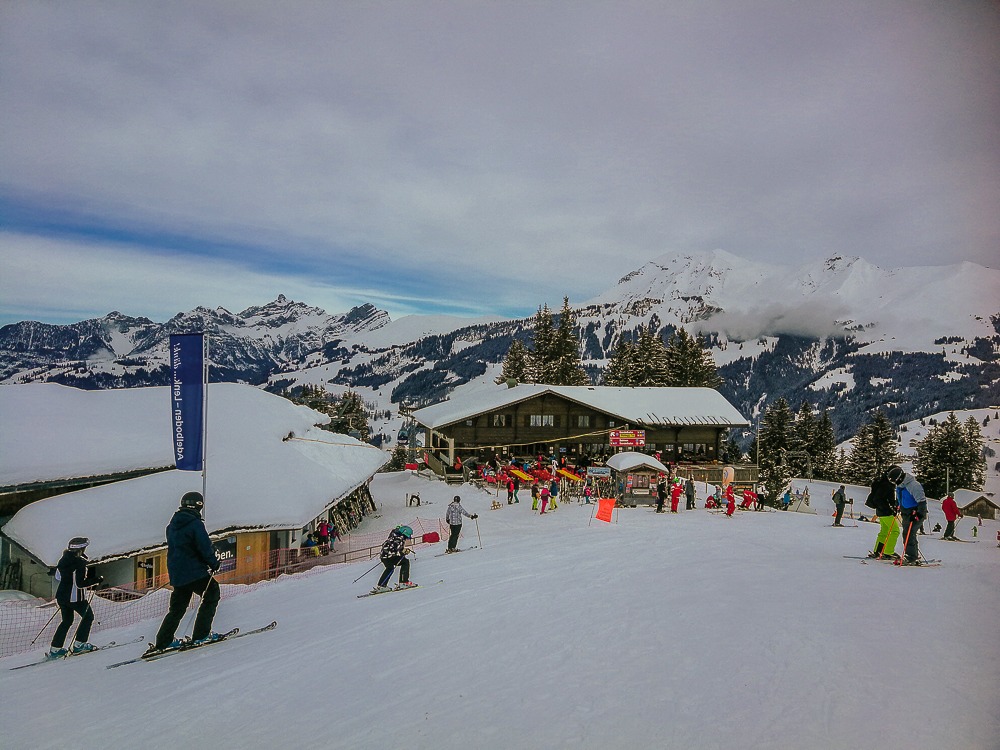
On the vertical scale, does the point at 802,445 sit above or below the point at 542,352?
below

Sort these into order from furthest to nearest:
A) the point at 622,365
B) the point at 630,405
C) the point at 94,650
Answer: the point at 622,365 < the point at 630,405 < the point at 94,650

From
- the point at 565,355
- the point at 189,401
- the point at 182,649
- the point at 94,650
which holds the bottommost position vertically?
the point at 94,650

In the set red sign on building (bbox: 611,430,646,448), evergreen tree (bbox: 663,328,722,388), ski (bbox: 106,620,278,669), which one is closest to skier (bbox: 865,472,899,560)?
ski (bbox: 106,620,278,669)

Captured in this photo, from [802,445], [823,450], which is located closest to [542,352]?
[802,445]

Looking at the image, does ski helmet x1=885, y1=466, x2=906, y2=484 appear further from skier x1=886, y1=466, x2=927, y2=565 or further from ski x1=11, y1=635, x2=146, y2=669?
ski x1=11, y1=635, x2=146, y2=669

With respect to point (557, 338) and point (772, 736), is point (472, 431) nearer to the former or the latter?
point (557, 338)

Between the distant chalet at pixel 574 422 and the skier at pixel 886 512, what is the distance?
29411mm

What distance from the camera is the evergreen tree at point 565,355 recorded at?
5772 centimetres

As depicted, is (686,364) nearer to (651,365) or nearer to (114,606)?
(651,365)

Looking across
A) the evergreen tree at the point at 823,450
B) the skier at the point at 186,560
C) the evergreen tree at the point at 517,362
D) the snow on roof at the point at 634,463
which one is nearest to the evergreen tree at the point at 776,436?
the evergreen tree at the point at 823,450

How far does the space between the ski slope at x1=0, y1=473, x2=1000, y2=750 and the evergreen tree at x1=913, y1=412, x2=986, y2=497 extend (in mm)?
49833

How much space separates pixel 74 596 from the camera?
8438 millimetres

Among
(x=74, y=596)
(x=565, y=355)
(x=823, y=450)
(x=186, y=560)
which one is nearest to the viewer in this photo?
(x=186, y=560)

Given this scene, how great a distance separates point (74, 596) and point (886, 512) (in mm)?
13946
